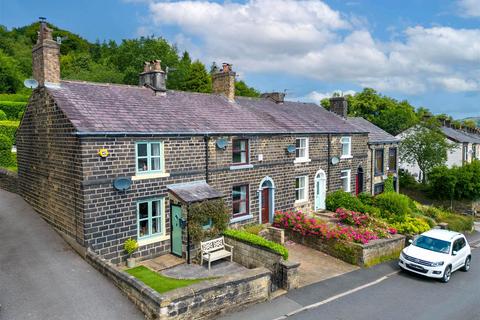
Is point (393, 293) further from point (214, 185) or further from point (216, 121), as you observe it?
point (216, 121)

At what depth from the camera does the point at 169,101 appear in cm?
1856

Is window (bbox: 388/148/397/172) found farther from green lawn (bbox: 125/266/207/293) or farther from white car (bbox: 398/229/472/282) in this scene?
green lawn (bbox: 125/266/207/293)

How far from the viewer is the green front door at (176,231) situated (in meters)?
15.1

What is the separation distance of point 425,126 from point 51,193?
36.6 metres

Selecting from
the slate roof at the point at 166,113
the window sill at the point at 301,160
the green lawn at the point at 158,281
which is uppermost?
the slate roof at the point at 166,113

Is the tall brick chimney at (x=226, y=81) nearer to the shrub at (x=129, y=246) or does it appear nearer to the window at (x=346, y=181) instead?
the window at (x=346, y=181)

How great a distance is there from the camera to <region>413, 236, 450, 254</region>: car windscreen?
605 inches

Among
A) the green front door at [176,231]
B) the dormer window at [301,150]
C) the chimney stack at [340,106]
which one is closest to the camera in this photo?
the green front door at [176,231]

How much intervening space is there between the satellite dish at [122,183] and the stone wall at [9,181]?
32.7ft

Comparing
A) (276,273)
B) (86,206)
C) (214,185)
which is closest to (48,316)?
(86,206)

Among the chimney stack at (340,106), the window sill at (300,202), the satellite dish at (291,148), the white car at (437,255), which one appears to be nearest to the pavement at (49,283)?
the white car at (437,255)

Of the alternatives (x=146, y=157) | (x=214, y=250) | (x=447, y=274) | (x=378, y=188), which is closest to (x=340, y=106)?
(x=378, y=188)

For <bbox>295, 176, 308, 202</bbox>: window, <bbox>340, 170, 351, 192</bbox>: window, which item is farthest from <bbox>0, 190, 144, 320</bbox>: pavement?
<bbox>340, 170, 351, 192</bbox>: window

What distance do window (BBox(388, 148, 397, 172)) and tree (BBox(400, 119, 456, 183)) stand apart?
18.6 ft
